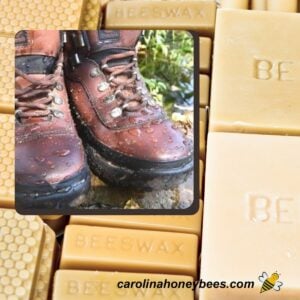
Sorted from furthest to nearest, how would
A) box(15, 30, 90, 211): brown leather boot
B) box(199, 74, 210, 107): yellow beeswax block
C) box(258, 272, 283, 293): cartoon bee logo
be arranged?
box(199, 74, 210, 107): yellow beeswax block
box(15, 30, 90, 211): brown leather boot
box(258, 272, 283, 293): cartoon bee logo

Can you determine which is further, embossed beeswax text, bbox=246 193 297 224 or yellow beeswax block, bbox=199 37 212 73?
yellow beeswax block, bbox=199 37 212 73

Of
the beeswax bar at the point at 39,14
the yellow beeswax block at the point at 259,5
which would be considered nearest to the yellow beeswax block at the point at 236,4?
the yellow beeswax block at the point at 259,5

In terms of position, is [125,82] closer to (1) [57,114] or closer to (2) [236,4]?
(1) [57,114]

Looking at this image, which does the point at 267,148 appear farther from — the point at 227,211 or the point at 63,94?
the point at 63,94

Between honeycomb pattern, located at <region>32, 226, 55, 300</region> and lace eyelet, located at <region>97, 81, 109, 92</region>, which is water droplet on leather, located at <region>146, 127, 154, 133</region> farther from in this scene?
honeycomb pattern, located at <region>32, 226, 55, 300</region>

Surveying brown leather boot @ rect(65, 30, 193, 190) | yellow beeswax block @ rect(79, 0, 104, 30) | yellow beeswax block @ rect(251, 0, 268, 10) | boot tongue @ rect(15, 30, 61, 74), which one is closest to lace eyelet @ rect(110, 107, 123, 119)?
brown leather boot @ rect(65, 30, 193, 190)

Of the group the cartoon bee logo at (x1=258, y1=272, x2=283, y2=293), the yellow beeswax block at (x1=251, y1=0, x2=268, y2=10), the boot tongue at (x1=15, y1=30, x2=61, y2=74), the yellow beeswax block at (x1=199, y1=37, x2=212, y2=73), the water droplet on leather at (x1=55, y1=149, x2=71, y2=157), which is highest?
the yellow beeswax block at (x1=251, y1=0, x2=268, y2=10)

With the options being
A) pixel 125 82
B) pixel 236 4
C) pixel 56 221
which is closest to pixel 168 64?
pixel 125 82
